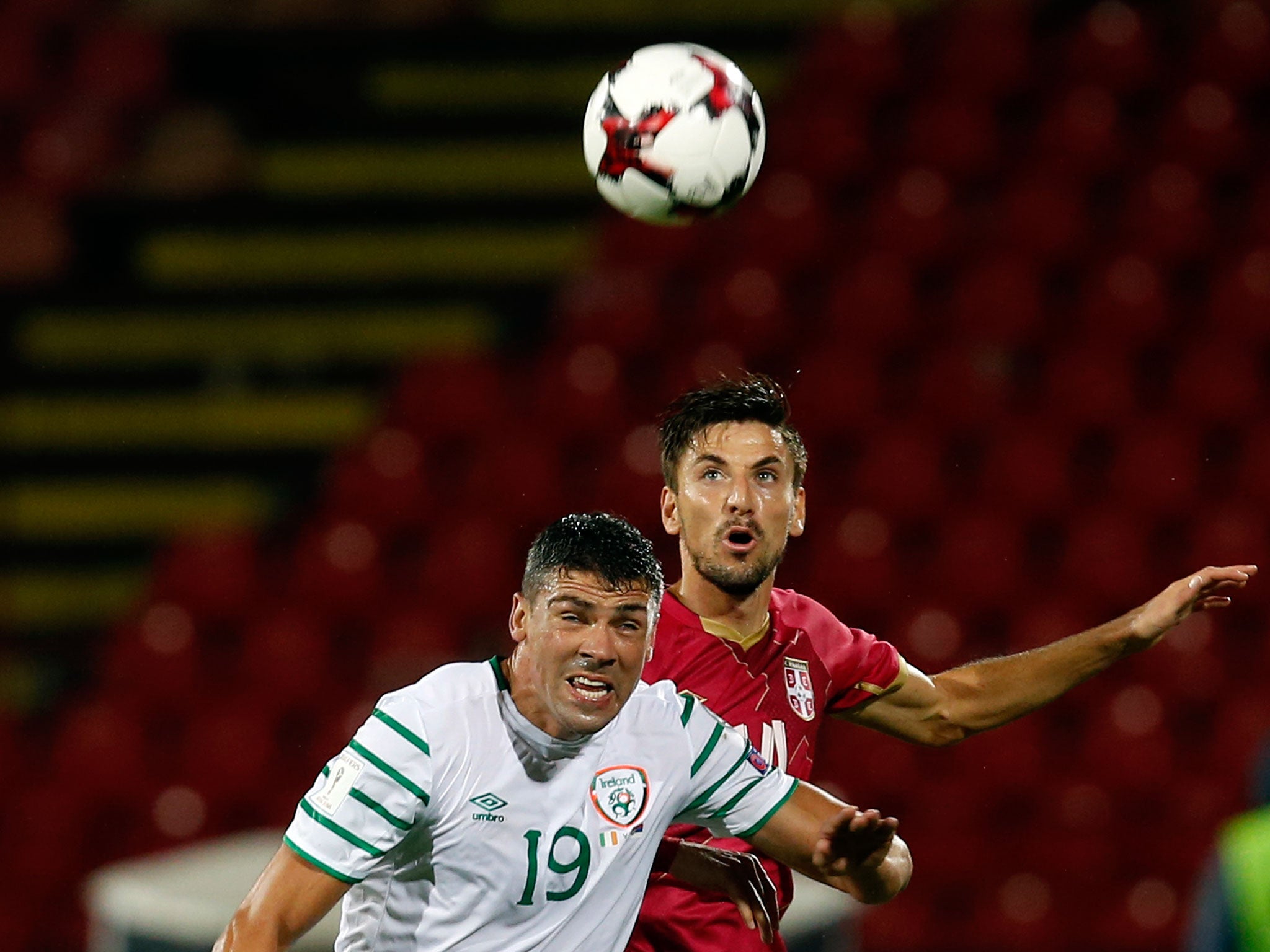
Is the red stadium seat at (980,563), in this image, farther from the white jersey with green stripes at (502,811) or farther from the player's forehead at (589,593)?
the player's forehead at (589,593)

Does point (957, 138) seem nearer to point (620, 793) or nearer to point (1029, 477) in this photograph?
point (1029, 477)

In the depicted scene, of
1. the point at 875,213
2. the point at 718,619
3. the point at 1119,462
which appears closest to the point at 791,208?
the point at 875,213

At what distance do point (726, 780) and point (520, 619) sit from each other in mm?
503

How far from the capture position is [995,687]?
3721 millimetres

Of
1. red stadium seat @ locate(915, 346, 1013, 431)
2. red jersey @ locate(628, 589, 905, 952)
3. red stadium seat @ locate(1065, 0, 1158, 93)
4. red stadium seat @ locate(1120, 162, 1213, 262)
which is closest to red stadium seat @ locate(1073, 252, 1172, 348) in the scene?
red stadium seat @ locate(1120, 162, 1213, 262)

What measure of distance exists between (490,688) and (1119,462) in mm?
4984

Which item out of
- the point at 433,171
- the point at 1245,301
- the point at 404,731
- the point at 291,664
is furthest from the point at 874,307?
the point at 404,731

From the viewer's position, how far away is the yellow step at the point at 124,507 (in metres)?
8.88

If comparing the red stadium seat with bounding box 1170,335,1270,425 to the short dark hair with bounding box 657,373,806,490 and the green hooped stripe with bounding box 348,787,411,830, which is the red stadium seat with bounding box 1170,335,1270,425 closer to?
the short dark hair with bounding box 657,373,806,490

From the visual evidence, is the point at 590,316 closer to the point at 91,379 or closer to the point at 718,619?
the point at 91,379

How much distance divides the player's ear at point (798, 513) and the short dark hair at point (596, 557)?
369 mm

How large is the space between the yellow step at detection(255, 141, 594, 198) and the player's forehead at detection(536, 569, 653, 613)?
642 cm

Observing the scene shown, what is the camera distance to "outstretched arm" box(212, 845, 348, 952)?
9.62 feet

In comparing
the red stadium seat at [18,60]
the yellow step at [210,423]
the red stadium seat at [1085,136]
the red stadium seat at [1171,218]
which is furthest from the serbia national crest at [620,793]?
the red stadium seat at [18,60]
